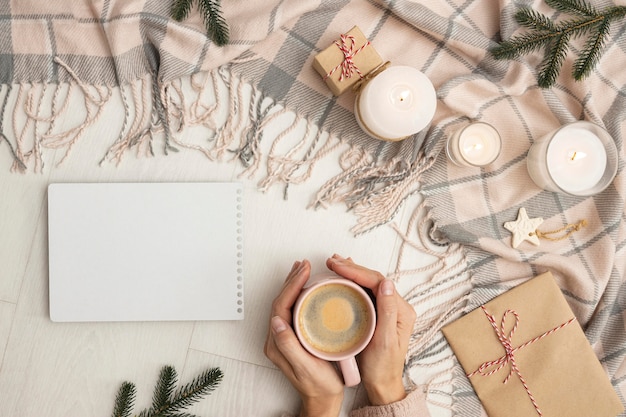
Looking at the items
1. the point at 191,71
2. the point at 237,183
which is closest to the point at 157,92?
the point at 191,71

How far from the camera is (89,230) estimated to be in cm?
101

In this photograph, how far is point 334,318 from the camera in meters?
0.91

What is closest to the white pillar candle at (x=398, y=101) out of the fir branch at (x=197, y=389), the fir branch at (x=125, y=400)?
the fir branch at (x=197, y=389)

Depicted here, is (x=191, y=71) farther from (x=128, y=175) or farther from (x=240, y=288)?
(x=240, y=288)

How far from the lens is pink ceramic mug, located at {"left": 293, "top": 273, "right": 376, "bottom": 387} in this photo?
910 mm

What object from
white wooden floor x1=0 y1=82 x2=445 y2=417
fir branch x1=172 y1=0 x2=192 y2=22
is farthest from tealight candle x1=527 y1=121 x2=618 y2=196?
fir branch x1=172 y1=0 x2=192 y2=22

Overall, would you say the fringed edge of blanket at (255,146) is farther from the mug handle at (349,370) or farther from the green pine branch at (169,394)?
the green pine branch at (169,394)

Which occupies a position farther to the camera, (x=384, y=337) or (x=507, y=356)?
(x=507, y=356)

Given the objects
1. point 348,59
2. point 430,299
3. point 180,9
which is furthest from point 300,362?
point 180,9

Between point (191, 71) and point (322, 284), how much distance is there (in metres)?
0.44

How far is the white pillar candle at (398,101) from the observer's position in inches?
38.2

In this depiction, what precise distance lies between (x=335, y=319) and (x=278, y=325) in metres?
0.09

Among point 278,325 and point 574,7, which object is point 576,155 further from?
point 278,325

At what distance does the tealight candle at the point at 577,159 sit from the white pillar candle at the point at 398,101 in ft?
0.75
